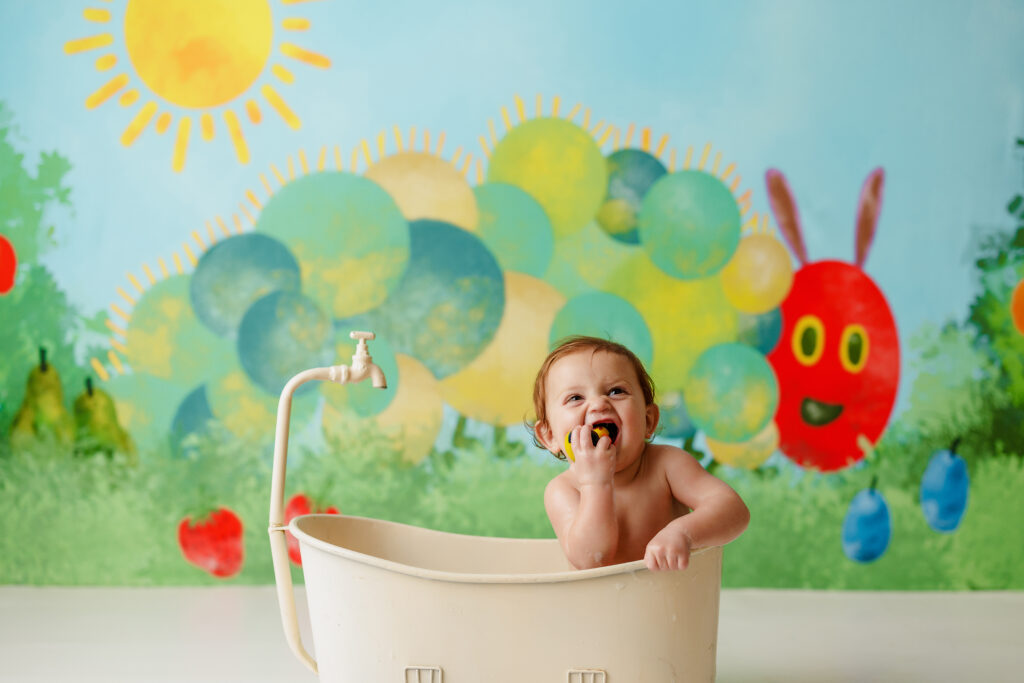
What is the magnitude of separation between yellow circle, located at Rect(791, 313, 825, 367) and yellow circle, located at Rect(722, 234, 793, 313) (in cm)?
8

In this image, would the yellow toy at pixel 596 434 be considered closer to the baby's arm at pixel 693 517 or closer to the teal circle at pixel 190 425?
the baby's arm at pixel 693 517

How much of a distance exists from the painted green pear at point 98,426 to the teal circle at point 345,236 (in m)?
0.50

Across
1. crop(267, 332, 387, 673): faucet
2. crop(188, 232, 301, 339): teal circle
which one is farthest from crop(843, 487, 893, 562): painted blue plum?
crop(188, 232, 301, 339): teal circle

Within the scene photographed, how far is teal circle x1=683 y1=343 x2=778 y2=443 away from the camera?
6.27 feet

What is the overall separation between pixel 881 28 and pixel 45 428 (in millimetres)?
2023

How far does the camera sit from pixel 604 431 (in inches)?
43.4

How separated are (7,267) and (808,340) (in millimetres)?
1764

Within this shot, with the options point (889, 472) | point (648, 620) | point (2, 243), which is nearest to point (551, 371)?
point (648, 620)

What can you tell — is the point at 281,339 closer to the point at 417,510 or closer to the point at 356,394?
the point at 356,394

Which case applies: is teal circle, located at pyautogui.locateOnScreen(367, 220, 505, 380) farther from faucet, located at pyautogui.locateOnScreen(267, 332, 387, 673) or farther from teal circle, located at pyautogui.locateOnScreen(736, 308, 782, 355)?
faucet, located at pyautogui.locateOnScreen(267, 332, 387, 673)

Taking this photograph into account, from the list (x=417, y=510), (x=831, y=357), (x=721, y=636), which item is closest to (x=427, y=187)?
(x=417, y=510)

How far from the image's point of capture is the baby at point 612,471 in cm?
108

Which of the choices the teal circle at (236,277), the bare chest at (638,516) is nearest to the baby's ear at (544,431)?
the bare chest at (638,516)

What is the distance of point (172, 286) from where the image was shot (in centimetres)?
193
